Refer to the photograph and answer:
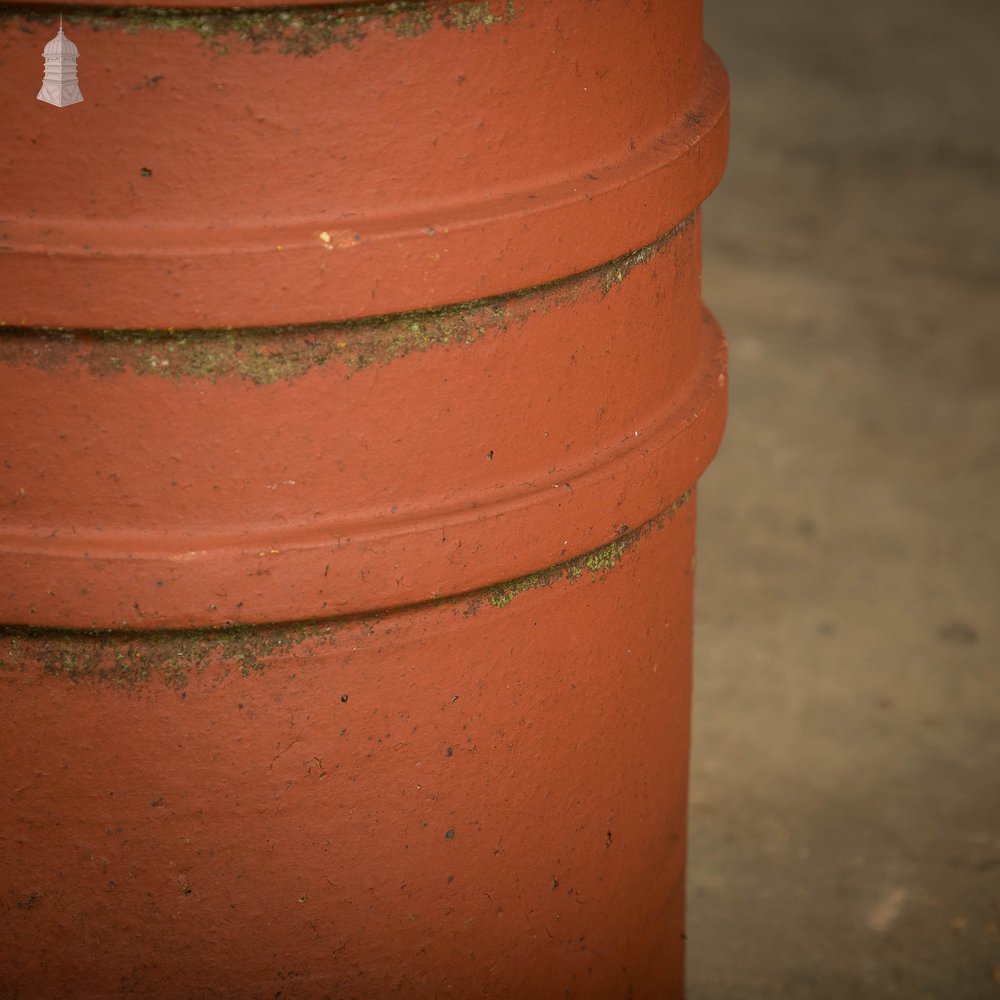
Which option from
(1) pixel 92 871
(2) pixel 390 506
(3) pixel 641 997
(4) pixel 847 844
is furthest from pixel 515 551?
(4) pixel 847 844

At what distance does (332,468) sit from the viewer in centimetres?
159

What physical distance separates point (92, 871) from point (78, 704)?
8.4 inches

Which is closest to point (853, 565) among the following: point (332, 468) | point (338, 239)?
point (332, 468)

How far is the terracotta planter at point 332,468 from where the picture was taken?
1.47 m

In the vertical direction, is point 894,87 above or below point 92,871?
below

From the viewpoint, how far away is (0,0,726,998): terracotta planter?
1.47 metres

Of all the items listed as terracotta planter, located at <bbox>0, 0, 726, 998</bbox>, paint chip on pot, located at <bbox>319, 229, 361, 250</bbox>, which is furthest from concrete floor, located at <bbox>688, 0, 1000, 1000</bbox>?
paint chip on pot, located at <bbox>319, 229, 361, 250</bbox>

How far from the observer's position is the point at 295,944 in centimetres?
177

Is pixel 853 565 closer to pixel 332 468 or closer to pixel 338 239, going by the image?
pixel 332 468

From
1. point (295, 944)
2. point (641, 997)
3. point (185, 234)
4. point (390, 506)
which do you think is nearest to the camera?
point (185, 234)

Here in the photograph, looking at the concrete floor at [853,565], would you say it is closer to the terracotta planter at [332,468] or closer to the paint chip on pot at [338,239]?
the terracotta planter at [332,468]

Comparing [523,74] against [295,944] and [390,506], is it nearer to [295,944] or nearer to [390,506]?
[390,506]

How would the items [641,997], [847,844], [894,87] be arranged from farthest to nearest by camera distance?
[894,87]
[847,844]
[641,997]

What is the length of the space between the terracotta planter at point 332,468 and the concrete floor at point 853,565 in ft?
4.38
